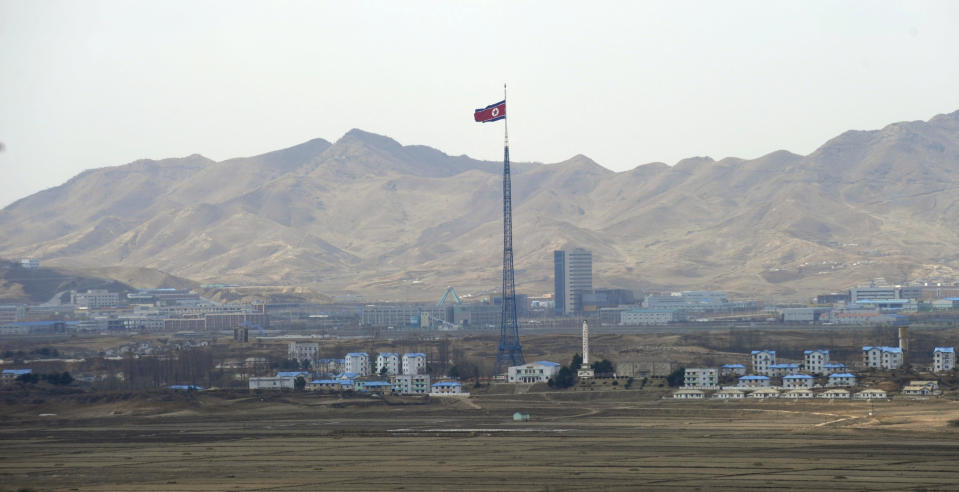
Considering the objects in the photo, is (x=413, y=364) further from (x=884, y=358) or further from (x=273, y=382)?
(x=884, y=358)

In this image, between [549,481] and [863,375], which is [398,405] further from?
[549,481]

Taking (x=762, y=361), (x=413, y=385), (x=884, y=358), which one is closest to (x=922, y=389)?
(x=884, y=358)

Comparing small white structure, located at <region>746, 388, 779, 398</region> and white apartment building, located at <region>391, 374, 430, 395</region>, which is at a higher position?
white apartment building, located at <region>391, 374, 430, 395</region>

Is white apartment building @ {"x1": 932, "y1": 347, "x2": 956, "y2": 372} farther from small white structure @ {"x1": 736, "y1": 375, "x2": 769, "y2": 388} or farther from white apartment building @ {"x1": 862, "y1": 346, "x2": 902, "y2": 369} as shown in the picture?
small white structure @ {"x1": 736, "y1": 375, "x2": 769, "y2": 388}

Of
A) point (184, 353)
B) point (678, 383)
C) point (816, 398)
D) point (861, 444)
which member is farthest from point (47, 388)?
point (861, 444)

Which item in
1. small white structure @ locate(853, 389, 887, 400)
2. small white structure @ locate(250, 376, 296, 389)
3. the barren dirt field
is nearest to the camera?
the barren dirt field

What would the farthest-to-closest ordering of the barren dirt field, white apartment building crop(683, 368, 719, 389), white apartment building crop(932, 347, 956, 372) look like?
white apartment building crop(932, 347, 956, 372), white apartment building crop(683, 368, 719, 389), the barren dirt field

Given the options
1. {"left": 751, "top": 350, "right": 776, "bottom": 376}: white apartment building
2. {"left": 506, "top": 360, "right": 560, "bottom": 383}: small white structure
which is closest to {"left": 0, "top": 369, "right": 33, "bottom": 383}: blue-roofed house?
{"left": 506, "top": 360, "right": 560, "bottom": 383}: small white structure
